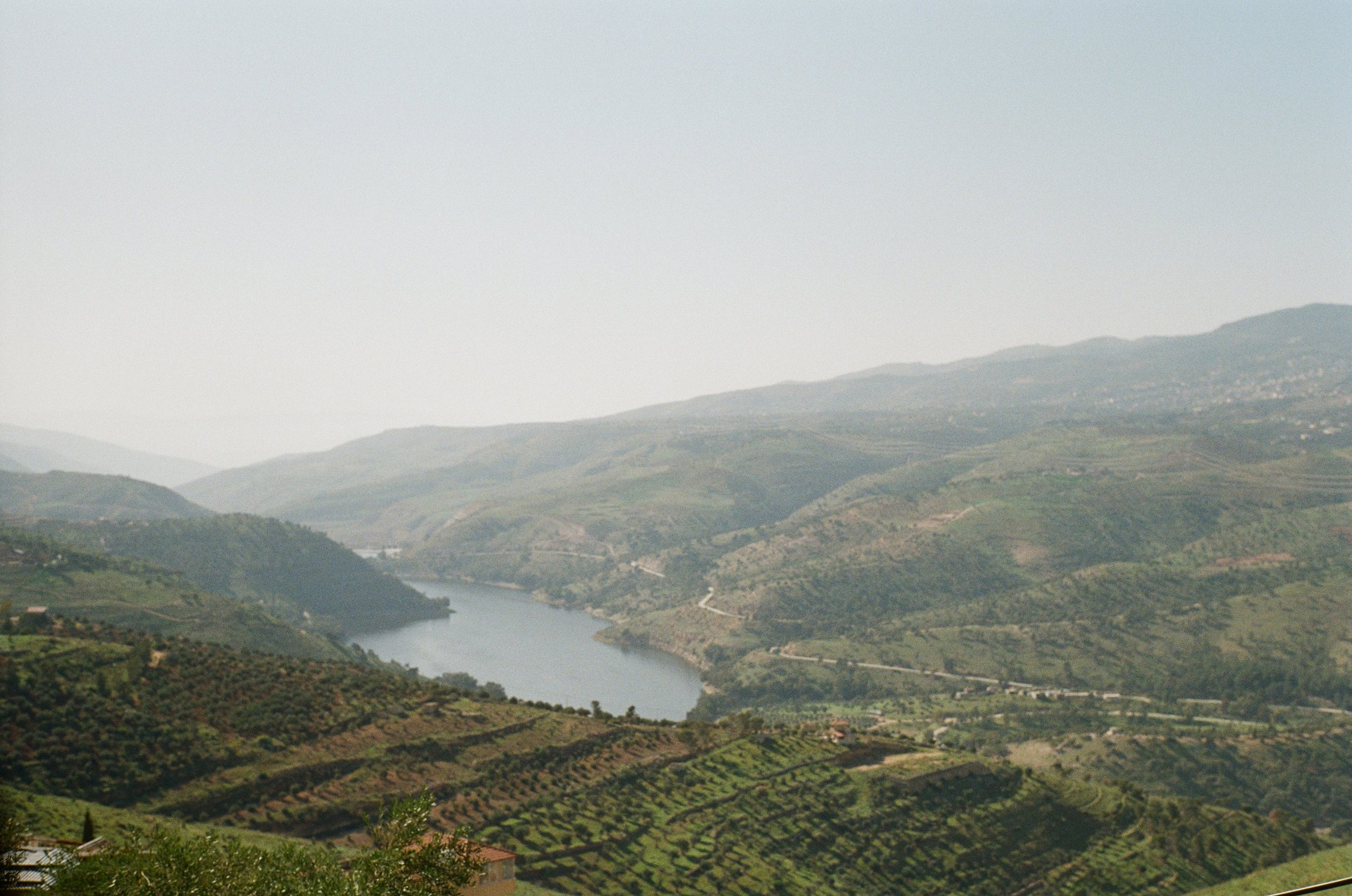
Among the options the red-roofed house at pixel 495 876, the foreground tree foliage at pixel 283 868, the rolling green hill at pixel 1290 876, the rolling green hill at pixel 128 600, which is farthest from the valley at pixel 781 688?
the foreground tree foliage at pixel 283 868

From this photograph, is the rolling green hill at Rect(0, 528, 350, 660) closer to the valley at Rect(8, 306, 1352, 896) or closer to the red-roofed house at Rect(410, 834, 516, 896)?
the valley at Rect(8, 306, 1352, 896)

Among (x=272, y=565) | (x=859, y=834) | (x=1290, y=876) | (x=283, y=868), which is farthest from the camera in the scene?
(x=272, y=565)

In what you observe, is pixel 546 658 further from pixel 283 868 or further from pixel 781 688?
pixel 283 868

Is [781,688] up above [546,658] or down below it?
above

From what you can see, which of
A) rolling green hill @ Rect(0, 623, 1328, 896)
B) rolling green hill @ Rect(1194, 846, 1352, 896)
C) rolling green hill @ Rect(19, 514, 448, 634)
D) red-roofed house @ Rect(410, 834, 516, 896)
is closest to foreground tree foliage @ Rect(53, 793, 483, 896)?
red-roofed house @ Rect(410, 834, 516, 896)

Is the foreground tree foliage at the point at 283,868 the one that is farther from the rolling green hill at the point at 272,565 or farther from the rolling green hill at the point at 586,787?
the rolling green hill at the point at 272,565

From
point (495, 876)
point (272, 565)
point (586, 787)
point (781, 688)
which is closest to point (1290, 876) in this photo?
point (586, 787)

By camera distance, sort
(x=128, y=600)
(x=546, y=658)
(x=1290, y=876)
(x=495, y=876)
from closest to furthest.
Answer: (x=495, y=876), (x=1290, y=876), (x=128, y=600), (x=546, y=658)
